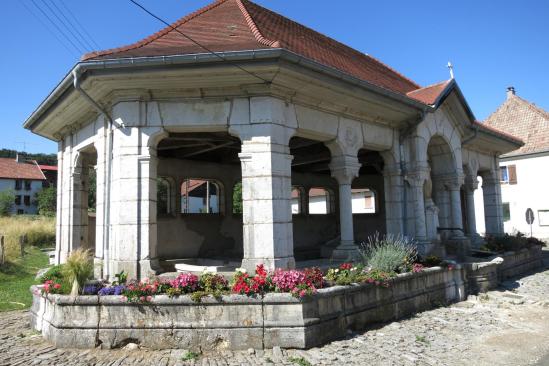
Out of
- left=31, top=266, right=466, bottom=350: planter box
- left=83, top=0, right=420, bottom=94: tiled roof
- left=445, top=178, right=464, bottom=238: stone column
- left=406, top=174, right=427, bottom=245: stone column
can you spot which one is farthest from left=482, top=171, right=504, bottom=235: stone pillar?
left=31, top=266, right=466, bottom=350: planter box

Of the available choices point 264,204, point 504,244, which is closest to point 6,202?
point 264,204

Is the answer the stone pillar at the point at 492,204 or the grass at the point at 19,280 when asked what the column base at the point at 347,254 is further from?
the stone pillar at the point at 492,204

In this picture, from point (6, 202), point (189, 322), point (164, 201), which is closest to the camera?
point (189, 322)

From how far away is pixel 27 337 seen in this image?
6180mm

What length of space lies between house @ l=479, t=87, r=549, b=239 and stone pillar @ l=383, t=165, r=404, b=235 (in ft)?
62.1

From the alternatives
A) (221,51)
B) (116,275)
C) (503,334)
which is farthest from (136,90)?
(503,334)

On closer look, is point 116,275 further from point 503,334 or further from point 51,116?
point 503,334

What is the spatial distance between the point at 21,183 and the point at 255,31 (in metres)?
59.8

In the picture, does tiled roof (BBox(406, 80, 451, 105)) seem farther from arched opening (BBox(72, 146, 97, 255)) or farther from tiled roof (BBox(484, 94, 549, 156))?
tiled roof (BBox(484, 94, 549, 156))

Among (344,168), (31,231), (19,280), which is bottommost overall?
(19,280)

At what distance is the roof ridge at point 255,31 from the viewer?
20.6 ft

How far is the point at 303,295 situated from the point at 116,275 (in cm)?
273

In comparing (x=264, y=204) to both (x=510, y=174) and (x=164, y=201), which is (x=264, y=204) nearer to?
(x=164, y=201)

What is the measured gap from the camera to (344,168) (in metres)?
7.93
